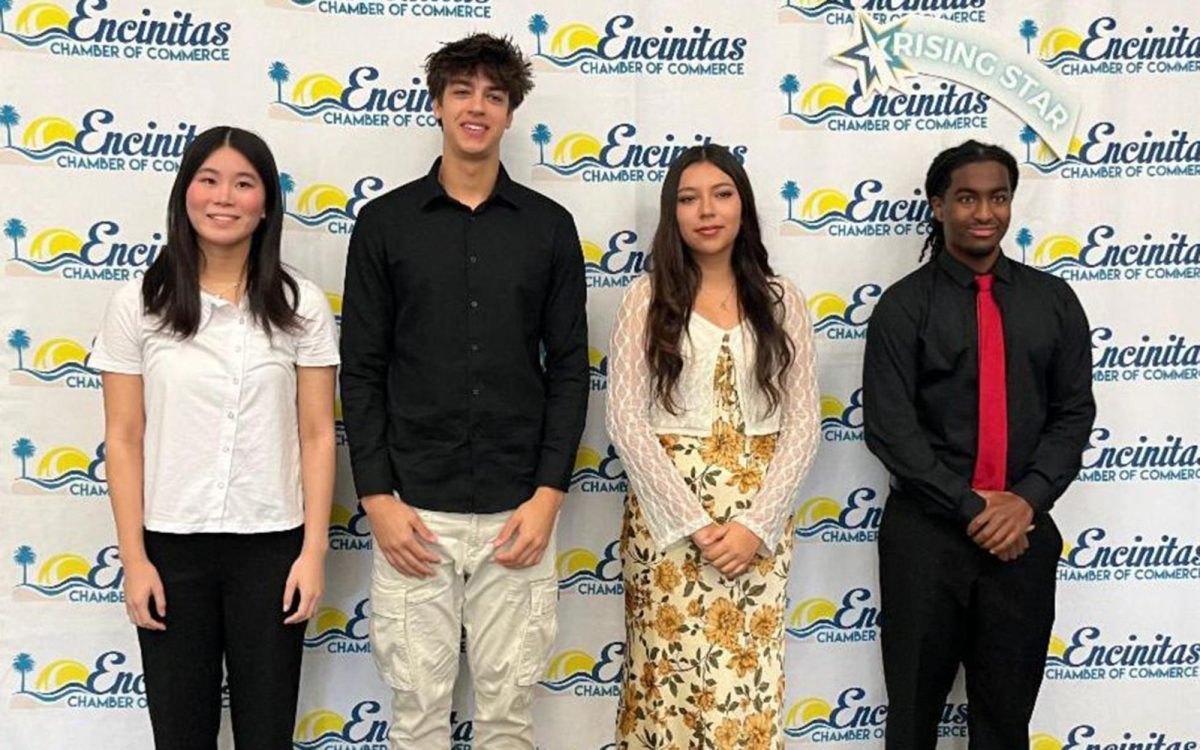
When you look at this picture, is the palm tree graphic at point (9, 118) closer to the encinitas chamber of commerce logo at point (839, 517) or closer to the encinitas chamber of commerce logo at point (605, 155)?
the encinitas chamber of commerce logo at point (605, 155)

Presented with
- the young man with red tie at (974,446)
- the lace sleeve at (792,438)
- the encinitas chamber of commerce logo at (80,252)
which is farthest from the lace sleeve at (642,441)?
the encinitas chamber of commerce logo at (80,252)

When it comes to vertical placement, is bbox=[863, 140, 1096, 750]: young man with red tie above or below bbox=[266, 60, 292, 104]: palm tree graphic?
below

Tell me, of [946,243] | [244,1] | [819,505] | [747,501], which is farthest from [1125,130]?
[244,1]

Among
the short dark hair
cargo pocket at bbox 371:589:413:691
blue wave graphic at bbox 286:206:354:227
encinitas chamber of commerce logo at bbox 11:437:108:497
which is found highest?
the short dark hair

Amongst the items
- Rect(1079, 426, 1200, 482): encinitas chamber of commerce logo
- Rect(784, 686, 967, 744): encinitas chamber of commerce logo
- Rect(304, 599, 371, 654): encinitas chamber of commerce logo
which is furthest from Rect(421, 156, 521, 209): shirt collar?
Rect(1079, 426, 1200, 482): encinitas chamber of commerce logo

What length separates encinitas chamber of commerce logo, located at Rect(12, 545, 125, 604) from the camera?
2.65 m

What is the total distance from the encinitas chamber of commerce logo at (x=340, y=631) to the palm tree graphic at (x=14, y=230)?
4.17 ft

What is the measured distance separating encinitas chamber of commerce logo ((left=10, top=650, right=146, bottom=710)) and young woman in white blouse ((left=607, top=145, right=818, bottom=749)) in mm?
1418

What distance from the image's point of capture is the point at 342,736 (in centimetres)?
273

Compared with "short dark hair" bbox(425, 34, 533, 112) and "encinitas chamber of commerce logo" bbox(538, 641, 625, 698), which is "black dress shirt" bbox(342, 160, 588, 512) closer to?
"short dark hair" bbox(425, 34, 533, 112)

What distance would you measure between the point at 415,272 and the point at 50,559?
1374mm

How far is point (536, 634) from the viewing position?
227cm

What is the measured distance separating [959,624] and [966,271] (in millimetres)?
868

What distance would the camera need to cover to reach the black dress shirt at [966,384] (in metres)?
2.35
